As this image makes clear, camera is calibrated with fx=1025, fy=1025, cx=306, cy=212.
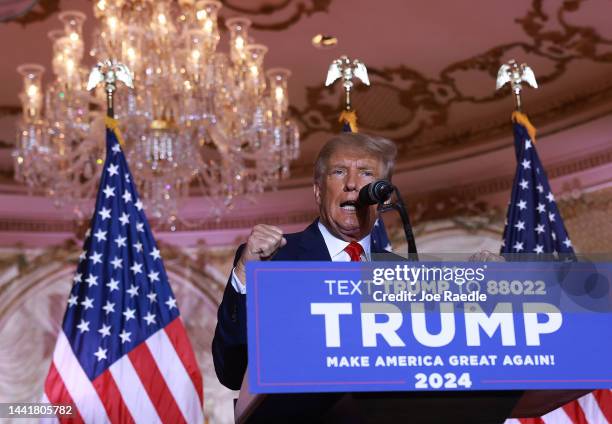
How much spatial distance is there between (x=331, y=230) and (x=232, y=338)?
43 centimetres

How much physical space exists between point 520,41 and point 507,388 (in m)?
5.20

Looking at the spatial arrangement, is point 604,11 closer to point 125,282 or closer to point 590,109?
point 590,109

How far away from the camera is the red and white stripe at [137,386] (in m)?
4.33

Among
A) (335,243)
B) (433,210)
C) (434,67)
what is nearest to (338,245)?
(335,243)

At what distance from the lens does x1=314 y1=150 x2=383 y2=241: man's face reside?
2.70 m

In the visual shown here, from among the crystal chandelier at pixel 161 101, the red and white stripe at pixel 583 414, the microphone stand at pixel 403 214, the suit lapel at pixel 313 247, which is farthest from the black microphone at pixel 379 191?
the crystal chandelier at pixel 161 101

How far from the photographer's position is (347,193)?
8.95ft

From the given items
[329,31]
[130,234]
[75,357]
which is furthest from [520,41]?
[75,357]

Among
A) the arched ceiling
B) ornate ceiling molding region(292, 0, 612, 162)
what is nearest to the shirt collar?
the arched ceiling

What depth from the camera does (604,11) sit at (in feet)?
20.9

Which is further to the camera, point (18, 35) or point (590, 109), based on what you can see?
point (590, 109)

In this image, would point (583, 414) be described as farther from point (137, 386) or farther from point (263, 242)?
point (263, 242)

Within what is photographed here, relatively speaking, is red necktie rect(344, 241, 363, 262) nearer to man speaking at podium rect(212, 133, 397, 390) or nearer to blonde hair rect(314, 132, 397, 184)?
man speaking at podium rect(212, 133, 397, 390)

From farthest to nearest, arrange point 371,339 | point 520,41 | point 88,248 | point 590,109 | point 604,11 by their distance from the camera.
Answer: point 590,109 → point 520,41 → point 604,11 → point 88,248 → point 371,339
